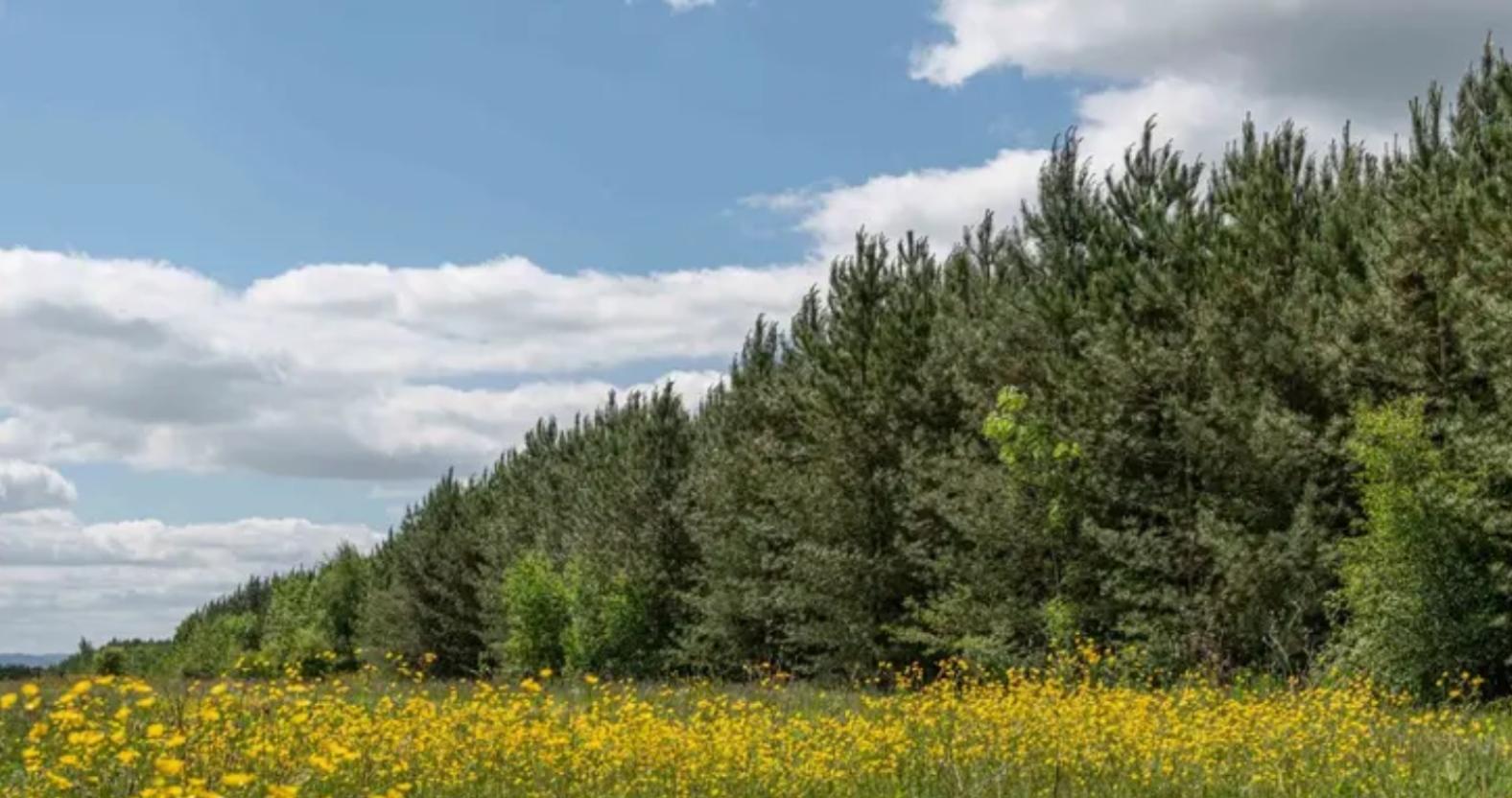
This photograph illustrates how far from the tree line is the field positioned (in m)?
5.62

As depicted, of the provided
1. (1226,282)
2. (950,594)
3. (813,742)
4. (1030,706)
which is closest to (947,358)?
(950,594)

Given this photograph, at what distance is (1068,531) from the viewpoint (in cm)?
2866

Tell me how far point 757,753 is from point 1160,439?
17684 mm

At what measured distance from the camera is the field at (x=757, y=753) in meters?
10.1

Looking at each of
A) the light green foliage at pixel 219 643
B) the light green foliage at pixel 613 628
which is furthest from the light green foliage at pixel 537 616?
the light green foliage at pixel 219 643

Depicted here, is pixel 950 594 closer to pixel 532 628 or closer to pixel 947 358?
pixel 947 358

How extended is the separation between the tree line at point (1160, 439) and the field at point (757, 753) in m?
5.62

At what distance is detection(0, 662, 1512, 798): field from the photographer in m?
10.1

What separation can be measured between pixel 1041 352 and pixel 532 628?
2717 cm

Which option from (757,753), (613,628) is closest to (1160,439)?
(757,753)

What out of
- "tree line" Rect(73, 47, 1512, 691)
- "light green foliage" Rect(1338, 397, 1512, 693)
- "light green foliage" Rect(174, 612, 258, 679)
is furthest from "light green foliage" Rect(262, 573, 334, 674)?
"light green foliage" Rect(1338, 397, 1512, 693)

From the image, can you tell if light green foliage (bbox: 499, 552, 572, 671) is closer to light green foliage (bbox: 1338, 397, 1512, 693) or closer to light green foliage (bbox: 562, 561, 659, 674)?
light green foliage (bbox: 562, 561, 659, 674)

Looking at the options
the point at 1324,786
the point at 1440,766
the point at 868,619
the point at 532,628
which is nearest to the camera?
the point at 1324,786

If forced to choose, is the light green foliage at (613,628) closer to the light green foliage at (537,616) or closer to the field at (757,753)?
the light green foliage at (537,616)
